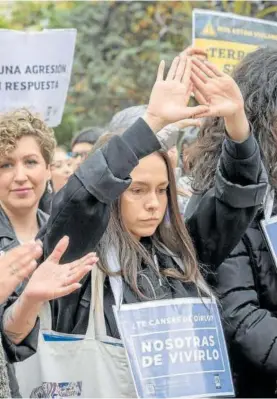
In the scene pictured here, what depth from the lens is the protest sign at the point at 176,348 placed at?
110 inches

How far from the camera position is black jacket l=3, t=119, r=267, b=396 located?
2672mm

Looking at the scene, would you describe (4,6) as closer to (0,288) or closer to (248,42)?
(248,42)

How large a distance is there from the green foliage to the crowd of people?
9.57 meters

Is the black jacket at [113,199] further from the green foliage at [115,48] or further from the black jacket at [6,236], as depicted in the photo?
the green foliage at [115,48]

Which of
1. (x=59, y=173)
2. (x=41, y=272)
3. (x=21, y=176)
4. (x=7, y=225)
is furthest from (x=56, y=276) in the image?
(x=59, y=173)

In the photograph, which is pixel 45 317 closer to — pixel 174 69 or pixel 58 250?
pixel 58 250

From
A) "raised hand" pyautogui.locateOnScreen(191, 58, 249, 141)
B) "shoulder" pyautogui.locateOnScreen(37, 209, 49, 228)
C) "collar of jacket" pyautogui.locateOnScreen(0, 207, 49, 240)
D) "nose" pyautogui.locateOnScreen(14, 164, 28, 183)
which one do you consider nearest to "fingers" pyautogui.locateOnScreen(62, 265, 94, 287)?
"raised hand" pyautogui.locateOnScreen(191, 58, 249, 141)

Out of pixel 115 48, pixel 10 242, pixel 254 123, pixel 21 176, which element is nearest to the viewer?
pixel 254 123

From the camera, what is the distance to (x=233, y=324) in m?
2.95

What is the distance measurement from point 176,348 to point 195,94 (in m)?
0.74

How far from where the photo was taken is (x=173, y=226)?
302 cm

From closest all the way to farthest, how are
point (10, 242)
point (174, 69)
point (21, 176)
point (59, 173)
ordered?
point (174, 69)
point (10, 242)
point (21, 176)
point (59, 173)

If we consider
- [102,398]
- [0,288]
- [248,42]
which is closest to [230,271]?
[102,398]

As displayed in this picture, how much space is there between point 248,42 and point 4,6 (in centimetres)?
1032
